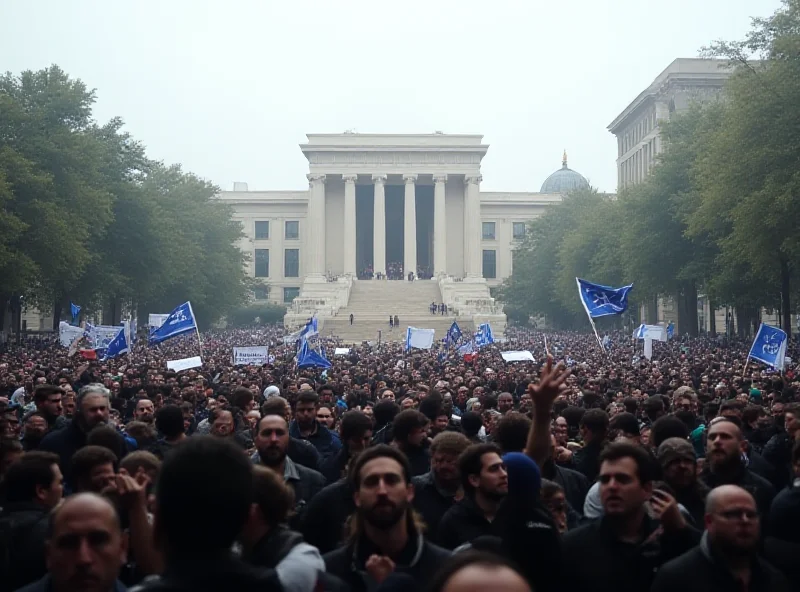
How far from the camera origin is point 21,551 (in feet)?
19.9

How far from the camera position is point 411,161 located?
328 feet

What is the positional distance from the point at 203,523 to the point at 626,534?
109 inches

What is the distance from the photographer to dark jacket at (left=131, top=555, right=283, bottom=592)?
3732mm

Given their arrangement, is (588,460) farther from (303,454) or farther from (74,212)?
(74,212)

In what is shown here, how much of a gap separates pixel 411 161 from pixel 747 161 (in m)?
62.8

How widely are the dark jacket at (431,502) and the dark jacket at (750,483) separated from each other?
1887mm

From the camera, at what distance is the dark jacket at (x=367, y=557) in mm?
5203

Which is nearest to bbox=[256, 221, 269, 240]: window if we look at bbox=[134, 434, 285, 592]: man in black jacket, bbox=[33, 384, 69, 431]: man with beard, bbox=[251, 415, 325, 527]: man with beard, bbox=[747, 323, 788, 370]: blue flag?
bbox=[747, 323, 788, 370]: blue flag

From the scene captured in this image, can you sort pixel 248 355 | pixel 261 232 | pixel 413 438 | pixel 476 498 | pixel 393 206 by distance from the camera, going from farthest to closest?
pixel 261 232 → pixel 393 206 → pixel 248 355 → pixel 413 438 → pixel 476 498

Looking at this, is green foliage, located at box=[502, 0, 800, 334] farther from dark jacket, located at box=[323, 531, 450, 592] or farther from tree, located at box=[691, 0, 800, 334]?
dark jacket, located at box=[323, 531, 450, 592]

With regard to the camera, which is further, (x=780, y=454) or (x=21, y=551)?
(x=780, y=454)

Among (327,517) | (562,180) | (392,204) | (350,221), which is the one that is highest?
(562,180)

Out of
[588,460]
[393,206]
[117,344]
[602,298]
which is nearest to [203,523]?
[588,460]

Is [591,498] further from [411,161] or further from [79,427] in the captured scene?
[411,161]
